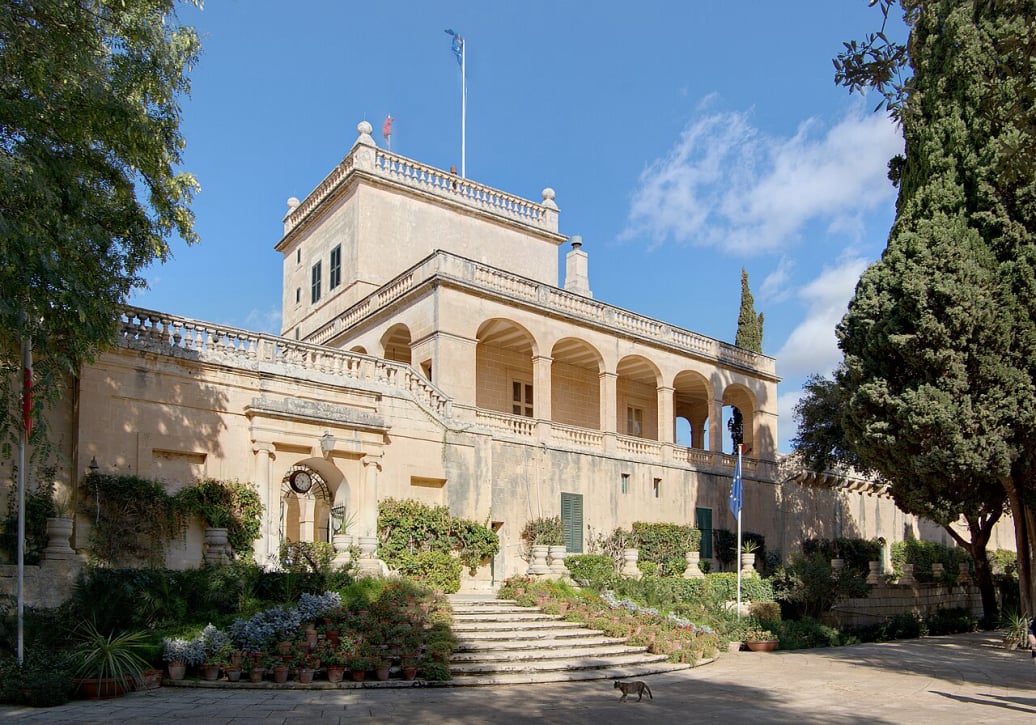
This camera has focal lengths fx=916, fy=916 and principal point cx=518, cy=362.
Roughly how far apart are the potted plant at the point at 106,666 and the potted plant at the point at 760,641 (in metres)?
11.9

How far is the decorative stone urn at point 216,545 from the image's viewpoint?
15.7m

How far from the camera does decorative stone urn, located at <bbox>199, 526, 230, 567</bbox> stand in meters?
15.7

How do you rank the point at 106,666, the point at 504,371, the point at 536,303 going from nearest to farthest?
the point at 106,666
the point at 536,303
the point at 504,371

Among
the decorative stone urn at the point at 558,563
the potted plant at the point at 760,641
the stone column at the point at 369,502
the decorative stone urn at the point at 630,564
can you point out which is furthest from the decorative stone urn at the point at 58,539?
the potted plant at the point at 760,641

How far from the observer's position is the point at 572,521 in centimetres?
2397

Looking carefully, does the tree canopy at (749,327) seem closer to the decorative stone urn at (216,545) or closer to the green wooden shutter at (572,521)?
the green wooden shutter at (572,521)

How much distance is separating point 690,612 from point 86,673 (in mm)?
12465

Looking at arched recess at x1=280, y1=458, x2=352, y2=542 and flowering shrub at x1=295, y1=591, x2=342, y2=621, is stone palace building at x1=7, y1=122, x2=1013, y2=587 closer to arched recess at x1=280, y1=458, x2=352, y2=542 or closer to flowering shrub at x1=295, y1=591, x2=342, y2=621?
arched recess at x1=280, y1=458, x2=352, y2=542

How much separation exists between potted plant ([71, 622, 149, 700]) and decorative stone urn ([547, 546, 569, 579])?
9.80 metres

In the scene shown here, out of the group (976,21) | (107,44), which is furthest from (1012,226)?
(107,44)

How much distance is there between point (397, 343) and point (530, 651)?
1338 cm

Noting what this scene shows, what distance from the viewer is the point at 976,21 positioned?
18125 millimetres

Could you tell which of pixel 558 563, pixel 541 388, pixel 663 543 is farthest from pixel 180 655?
pixel 663 543

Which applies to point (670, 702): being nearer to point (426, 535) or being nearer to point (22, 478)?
point (426, 535)
